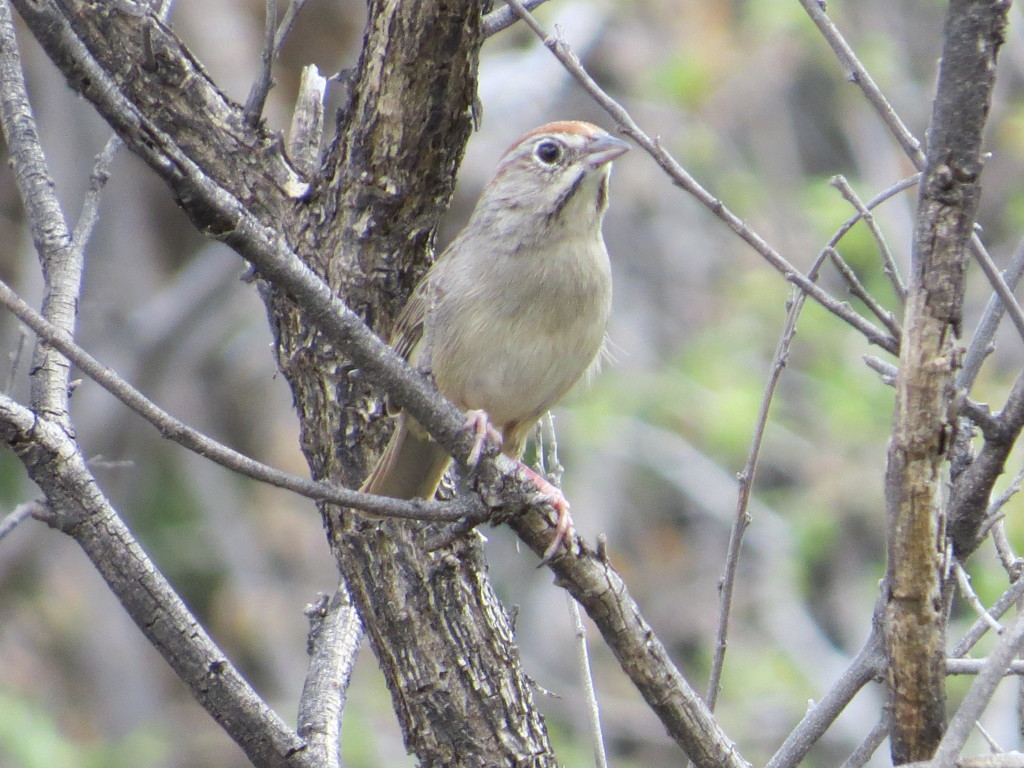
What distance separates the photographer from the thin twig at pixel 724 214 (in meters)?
2.34

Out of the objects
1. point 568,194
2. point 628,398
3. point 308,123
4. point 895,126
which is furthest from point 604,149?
point 628,398

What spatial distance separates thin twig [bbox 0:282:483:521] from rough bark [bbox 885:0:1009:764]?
2.88ft

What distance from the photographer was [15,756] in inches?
300

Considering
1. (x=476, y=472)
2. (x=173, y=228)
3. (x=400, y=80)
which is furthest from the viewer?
(x=173, y=228)

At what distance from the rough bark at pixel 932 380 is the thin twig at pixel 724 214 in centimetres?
20

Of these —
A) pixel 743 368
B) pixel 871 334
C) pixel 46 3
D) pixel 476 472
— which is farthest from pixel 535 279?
pixel 743 368

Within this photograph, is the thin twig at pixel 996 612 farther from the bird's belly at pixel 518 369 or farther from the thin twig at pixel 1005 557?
the bird's belly at pixel 518 369

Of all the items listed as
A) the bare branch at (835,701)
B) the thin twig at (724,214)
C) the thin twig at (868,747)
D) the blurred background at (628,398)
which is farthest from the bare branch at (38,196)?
the blurred background at (628,398)

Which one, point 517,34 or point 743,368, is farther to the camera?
point 517,34

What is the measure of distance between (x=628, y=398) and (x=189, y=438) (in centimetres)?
650

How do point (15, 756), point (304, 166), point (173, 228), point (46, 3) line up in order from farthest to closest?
point (173, 228) < point (15, 756) < point (304, 166) < point (46, 3)

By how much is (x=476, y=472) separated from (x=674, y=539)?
714 cm

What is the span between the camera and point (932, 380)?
211 centimetres

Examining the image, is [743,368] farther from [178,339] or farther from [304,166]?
[304,166]
